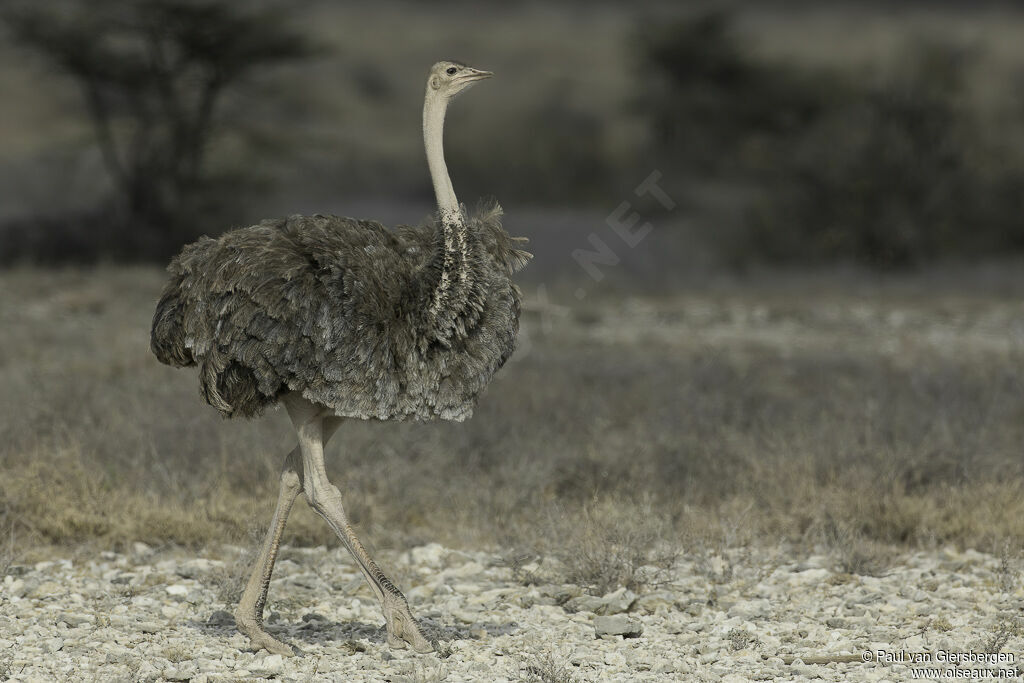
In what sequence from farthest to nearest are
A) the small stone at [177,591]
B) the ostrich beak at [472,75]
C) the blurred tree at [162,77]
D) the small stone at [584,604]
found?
1. the blurred tree at [162,77]
2. the small stone at [177,591]
3. the small stone at [584,604]
4. the ostrich beak at [472,75]

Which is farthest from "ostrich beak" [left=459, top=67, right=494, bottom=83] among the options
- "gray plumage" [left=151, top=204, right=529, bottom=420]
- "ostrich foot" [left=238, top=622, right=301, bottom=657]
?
"ostrich foot" [left=238, top=622, right=301, bottom=657]

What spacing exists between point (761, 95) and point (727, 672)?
2274cm

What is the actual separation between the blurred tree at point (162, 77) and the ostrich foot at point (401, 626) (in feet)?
38.7

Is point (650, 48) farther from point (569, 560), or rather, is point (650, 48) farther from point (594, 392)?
point (569, 560)

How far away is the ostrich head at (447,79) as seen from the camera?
5.23 meters

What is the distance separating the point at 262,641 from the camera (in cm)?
497

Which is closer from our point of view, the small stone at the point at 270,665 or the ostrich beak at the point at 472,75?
the small stone at the point at 270,665

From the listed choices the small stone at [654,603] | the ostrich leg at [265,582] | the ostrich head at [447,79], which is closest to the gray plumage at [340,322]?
the ostrich leg at [265,582]

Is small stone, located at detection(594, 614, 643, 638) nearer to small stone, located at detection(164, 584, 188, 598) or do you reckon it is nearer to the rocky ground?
the rocky ground

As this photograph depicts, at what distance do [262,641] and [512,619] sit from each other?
3.16 feet

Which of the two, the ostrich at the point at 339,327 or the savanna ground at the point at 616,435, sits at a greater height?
the ostrich at the point at 339,327

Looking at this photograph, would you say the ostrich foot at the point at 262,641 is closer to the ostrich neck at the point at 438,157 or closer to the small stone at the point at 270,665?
the small stone at the point at 270,665

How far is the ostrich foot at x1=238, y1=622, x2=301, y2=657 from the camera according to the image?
4938mm

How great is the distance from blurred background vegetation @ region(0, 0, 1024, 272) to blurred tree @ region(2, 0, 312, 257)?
29 millimetres
